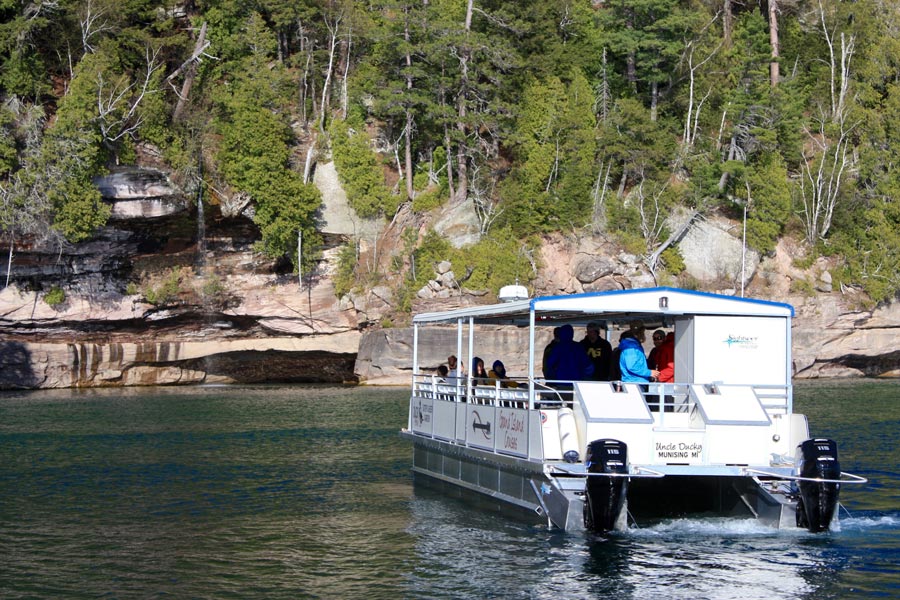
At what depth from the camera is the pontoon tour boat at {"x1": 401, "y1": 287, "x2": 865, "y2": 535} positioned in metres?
14.4

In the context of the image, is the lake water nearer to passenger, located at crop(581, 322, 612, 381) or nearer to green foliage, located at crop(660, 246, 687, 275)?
passenger, located at crop(581, 322, 612, 381)

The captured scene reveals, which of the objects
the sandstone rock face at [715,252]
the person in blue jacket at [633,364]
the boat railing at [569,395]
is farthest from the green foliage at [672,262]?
the person in blue jacket at [633,364]

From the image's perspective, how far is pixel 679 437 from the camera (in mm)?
14867

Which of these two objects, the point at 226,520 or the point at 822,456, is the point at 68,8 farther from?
the point at 822,456

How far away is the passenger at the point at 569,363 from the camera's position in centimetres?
1662

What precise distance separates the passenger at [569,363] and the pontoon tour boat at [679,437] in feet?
1.29

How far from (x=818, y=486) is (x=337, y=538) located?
22.7 ft

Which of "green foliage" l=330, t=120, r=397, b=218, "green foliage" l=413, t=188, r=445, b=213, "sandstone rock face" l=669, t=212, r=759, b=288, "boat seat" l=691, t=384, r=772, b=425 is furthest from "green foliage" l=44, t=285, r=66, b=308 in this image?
"boat seat" l=691, t=384, r=772, b=425

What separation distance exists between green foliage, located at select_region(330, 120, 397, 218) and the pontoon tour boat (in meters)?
39.6

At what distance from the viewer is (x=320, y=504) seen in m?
18.4

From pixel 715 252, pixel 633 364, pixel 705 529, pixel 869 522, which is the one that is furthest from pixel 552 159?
pixel 705 529

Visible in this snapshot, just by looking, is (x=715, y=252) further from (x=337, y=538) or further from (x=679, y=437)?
(x=337, y=538)

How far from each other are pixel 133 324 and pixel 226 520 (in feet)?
125

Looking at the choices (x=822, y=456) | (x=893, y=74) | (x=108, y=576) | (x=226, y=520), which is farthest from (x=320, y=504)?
(x=893, y=74)
